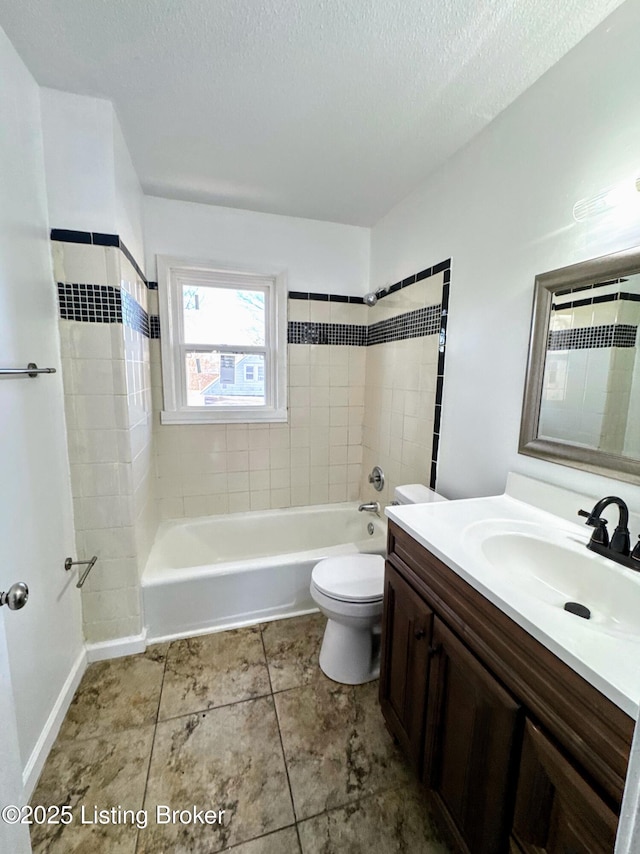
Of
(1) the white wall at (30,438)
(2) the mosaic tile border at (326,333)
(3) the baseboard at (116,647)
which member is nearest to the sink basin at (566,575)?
(1) the white wall at (30,438)

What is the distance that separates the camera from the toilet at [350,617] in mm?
1486

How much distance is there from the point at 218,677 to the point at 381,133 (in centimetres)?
255

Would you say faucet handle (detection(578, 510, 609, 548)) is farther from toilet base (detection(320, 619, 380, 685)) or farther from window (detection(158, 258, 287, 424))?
window (detection(158, 258, 287, 424))

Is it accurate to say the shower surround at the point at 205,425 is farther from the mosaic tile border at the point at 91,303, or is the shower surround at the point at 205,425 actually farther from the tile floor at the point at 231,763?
the tile floor at the point at 231,763

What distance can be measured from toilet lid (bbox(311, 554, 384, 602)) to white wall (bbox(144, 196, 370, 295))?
6.01 feet

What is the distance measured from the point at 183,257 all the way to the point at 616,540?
2507 mm

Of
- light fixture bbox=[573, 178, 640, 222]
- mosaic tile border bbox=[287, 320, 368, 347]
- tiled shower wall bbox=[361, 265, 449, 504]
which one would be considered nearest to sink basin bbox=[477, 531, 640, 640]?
tiled shower wall bbox=[361, 265, 449, 504]

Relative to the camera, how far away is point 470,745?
2.75 feet

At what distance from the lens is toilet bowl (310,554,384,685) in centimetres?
149

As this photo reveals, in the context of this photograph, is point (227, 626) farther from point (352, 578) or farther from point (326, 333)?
point (326, 333)

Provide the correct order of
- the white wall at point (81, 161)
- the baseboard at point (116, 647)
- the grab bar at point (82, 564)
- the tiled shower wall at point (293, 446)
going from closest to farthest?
the white wall at point (81, 161) < the grab bar at point (82, 564) < the baseboard at point (116, 647) < the tiled shower wall at point (293, 446)

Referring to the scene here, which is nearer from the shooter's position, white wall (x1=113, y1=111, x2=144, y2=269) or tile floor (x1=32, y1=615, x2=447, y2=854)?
tile floor (x1=32, y1=615, x2=447, y2=854)

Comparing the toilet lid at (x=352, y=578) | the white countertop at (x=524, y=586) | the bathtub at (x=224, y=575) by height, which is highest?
the white countertop at (x=524, y=586)

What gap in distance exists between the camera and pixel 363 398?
275 centimetres
